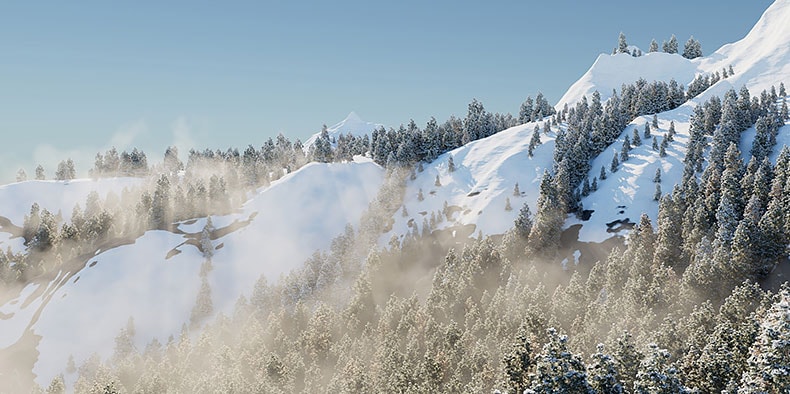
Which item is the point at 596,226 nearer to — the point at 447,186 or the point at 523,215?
the point at 523,215

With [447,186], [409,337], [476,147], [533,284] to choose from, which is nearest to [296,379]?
[409,337]

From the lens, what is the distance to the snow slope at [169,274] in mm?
122312

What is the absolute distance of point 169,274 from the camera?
13900 cm

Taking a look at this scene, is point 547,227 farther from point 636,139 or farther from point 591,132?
point 636,139

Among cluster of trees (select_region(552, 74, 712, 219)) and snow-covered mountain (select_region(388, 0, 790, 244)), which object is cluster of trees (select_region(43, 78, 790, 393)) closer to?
cluster of trees (select_region(552, 74, 712, 219))

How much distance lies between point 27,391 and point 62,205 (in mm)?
98545

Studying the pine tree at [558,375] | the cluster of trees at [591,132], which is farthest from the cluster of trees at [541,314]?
the cluster of trees at [591,132]

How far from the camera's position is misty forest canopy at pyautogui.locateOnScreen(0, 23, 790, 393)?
190 ft

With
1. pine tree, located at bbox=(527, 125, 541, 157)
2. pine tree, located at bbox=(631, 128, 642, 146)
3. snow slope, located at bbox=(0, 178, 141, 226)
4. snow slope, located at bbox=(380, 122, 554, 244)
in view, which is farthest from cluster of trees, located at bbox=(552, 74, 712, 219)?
snow slope, located at bbox=(0, 178, 141, 226)

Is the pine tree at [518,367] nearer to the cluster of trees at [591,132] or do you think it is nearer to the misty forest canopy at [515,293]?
the misty forest canopy at [515,293]

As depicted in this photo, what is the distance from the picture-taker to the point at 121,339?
380 ft

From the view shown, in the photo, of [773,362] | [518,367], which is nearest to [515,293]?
[518,367]

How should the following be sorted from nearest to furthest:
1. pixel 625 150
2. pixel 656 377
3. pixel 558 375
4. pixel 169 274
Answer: pixel 558 375
pixel 656 377
pixel 169 274
pixel 625 150

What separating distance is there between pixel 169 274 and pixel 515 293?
318ft
